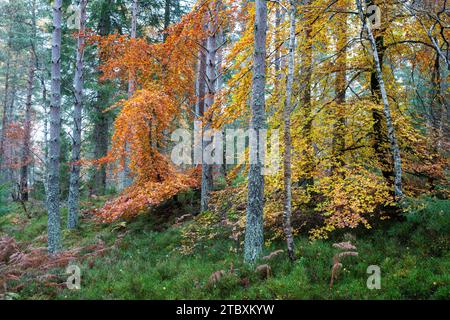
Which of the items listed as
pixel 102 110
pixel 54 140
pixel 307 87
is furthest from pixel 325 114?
pixel 102 110

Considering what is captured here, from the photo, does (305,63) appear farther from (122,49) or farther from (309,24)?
(122,49)

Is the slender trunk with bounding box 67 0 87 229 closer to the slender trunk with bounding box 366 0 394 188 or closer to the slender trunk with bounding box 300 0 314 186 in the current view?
the slender trunk with bounding box 300 0 314 186

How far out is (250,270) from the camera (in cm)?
750

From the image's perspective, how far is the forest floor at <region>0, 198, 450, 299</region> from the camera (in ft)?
20.8

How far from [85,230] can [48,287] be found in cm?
628

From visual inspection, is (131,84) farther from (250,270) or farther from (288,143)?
(250,270)

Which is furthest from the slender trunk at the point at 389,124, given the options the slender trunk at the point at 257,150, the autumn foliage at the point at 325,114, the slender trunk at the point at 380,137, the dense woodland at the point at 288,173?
the slender trunk at the point at 257,150

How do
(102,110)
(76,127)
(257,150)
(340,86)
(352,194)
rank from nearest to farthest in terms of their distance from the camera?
(352,194) < (257,150) < (340,86) < (76,127) < (102,110)

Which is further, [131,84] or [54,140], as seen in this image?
[131,84]

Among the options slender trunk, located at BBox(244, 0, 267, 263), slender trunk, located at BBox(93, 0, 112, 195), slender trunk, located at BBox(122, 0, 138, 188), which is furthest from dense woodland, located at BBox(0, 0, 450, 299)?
slender trunk, located at BBox(93, 0, 112, 195)

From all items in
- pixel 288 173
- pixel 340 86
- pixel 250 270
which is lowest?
pixel 250 270

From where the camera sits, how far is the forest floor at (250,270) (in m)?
6.34

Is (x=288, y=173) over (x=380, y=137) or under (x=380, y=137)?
under
